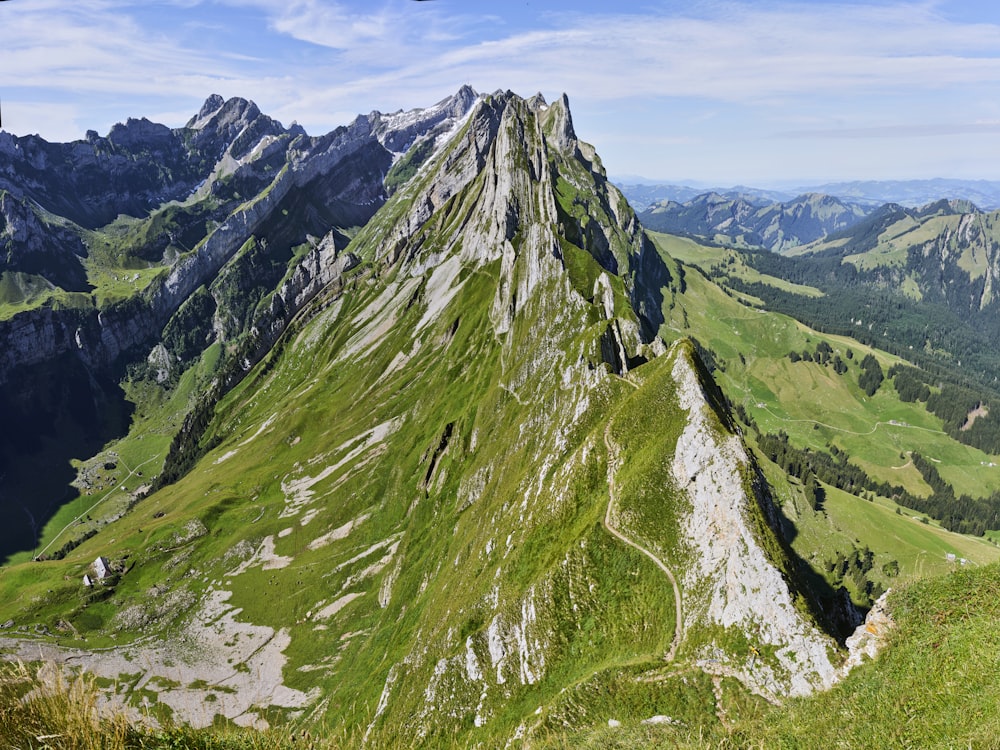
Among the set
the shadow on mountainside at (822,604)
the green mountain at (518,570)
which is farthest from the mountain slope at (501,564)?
the shadow on mountainside at (822,604)

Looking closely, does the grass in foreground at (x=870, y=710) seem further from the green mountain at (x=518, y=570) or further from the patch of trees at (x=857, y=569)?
the patch of trees at (x=857, y=569)

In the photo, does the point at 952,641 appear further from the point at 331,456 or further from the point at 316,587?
the point at 331,456

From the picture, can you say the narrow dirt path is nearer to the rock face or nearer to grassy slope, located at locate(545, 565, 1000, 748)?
the rock face

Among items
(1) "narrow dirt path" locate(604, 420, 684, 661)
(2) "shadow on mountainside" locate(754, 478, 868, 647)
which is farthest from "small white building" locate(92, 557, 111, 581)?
(2) "shadow on mountainside" locate(754, 478, 868, 647)

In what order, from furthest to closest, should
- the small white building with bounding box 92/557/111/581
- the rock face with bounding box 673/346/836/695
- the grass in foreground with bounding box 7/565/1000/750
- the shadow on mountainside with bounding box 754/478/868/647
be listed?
the small white building with bounding box 92/557/111/581
the shadow on mountainside with bounding box 754/478/868/647
the rock face with bounding box 673/346/836/695
the grass in foreground with bounding box 7/565/1000/750

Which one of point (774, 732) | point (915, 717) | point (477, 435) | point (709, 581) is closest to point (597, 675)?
point (709, 581)

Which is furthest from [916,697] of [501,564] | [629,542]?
[501,564]
